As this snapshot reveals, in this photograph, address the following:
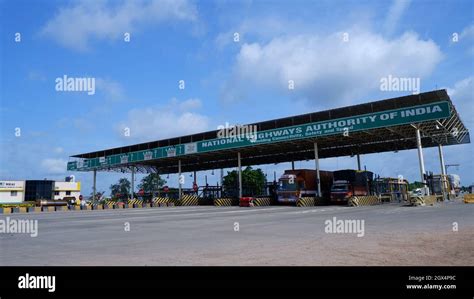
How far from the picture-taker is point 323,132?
3177cm

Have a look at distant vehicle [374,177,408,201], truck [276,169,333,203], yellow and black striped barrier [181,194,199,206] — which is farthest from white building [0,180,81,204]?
distant vehicle [374,177,408,201]

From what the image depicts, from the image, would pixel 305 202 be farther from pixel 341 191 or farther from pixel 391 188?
pixel 391 188

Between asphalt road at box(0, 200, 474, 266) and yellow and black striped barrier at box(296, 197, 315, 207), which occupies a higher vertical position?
yellow and black striped barrier at box(296, 197, 315, 207)

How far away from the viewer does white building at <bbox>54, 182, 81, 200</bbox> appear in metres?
75.0

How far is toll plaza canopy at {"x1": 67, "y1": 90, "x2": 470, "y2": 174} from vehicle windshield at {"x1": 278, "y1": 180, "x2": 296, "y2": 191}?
3.92 metres

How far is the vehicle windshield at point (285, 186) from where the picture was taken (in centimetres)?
3447

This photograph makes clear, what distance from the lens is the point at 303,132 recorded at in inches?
1299

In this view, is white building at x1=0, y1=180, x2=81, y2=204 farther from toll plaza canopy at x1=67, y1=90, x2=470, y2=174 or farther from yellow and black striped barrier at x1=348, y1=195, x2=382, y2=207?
yellow and black striped barrier at x1=348, y1=195, x2=382, y2=207

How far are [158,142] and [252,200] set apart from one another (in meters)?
15.6

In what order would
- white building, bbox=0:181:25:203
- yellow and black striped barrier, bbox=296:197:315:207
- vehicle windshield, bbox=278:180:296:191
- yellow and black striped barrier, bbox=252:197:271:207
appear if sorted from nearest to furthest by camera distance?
1. yellow and black striped barrier, bbox=296:197:315:207
2. vehicle windshield, bbox=278:180:296:191
3. yellow and black striped barrier, bbox=252:197:271:207
4. white building, bbox=0:181:25:203

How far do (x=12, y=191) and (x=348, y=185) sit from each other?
62451mm
